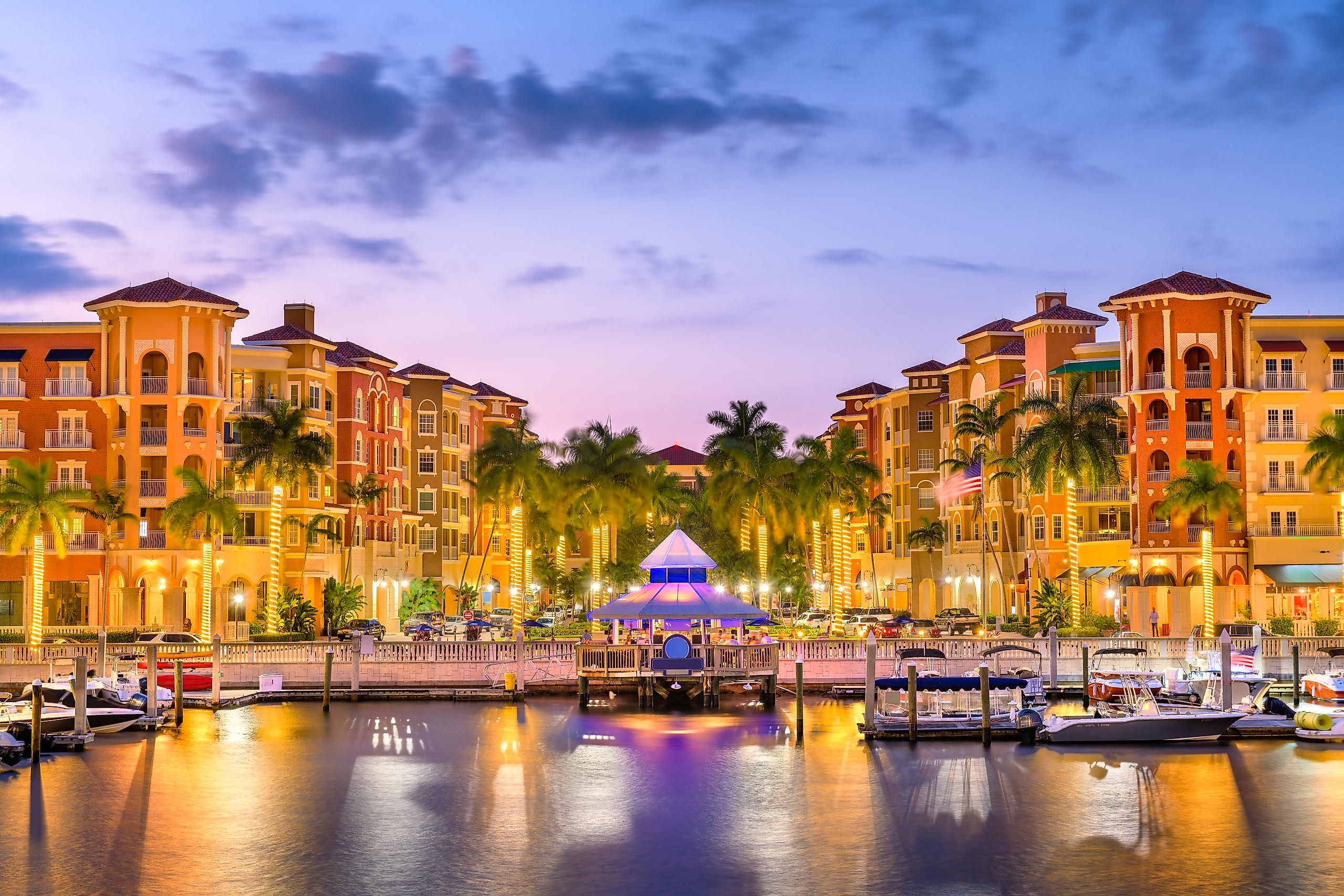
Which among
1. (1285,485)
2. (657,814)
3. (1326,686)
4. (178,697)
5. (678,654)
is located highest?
(1285,485)

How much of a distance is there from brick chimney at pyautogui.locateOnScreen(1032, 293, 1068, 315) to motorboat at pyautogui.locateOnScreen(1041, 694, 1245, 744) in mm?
65442

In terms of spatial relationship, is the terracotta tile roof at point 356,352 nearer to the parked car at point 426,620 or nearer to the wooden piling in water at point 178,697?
the parked car at point 426,620

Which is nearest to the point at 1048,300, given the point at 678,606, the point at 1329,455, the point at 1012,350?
the point at 1012,350

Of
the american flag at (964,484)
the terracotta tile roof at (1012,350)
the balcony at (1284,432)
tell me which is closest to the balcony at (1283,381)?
the balcony at (1284,432)

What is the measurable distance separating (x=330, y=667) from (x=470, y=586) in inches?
2774

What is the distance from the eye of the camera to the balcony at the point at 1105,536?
98.0 meters

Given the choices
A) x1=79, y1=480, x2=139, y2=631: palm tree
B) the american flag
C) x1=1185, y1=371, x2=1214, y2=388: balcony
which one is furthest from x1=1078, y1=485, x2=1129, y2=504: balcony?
x1=79, y1=480, x2=139, y2=631: palm tree

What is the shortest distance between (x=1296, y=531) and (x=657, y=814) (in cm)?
6440

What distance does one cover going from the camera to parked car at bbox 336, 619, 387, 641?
280 feet

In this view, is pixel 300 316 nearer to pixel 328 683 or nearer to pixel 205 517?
pixel 205 517

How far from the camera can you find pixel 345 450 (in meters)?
A: 108

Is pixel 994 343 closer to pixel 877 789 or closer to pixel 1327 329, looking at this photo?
pixel 1327 329

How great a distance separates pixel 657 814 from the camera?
3653 centimetres

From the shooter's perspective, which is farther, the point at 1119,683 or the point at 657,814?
the point at 1119,683
